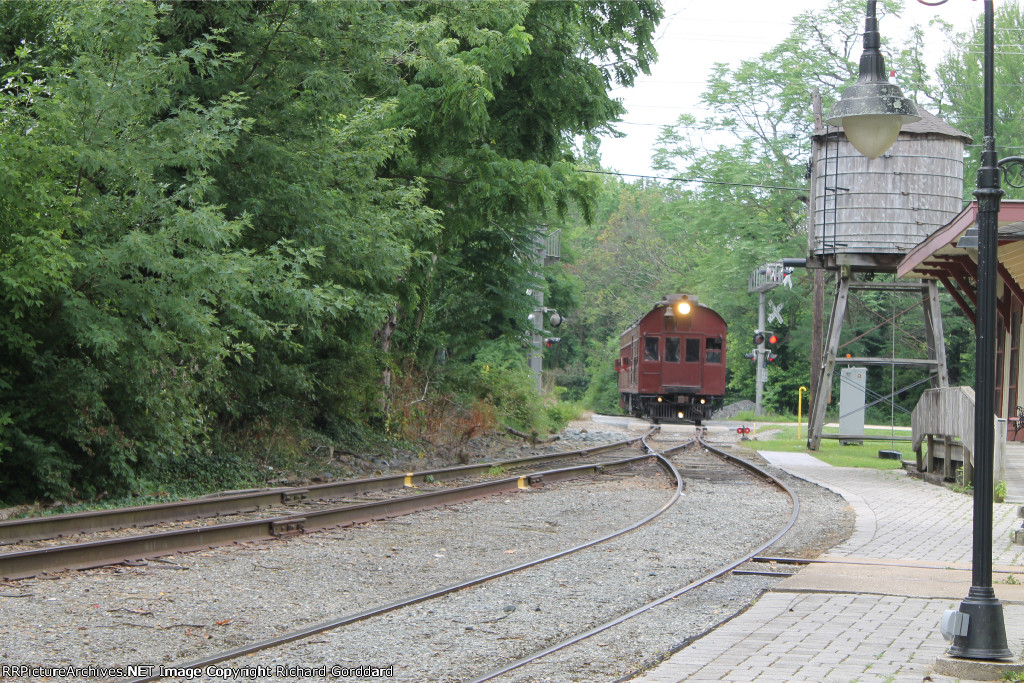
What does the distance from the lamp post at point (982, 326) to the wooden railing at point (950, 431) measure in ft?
29.1

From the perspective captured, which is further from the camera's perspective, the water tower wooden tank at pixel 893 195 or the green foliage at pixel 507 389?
the green foliage at pixel 507 389

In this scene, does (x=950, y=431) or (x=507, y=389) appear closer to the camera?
(x=950, y=431)

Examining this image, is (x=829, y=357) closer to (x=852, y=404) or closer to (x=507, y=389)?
(x=852, y=404)

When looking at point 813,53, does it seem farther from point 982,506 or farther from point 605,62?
point 982,506

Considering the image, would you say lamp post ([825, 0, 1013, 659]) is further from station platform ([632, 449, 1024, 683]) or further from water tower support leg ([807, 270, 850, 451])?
water tower support leg ([807, 270, 850, 451])

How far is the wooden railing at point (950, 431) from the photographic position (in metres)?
14.5

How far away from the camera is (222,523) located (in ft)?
33.8

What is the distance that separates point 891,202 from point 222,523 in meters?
16.5

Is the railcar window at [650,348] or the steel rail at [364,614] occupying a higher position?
the railcar window at [650,348]

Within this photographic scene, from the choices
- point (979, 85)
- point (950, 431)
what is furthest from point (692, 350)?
point (950, 431)

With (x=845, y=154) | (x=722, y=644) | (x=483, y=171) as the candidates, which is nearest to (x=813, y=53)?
(x=845, y=154)

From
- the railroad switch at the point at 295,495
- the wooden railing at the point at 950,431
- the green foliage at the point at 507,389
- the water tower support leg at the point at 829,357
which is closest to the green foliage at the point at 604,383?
the green foliage at the point at 507,389

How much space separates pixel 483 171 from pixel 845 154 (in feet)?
31.4

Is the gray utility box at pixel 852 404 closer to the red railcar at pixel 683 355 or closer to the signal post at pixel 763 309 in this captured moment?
the red railcar at pixel 683 355
